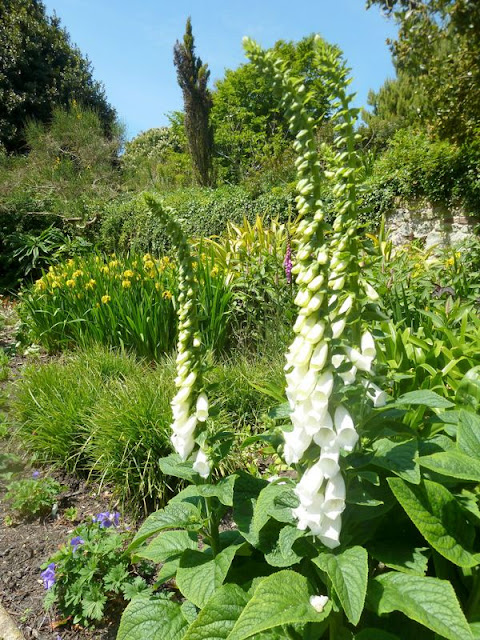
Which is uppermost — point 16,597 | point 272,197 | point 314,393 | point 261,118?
point 261,118

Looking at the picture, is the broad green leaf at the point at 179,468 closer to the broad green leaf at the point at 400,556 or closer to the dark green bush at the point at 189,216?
the broad green leaf at the point at 400,556

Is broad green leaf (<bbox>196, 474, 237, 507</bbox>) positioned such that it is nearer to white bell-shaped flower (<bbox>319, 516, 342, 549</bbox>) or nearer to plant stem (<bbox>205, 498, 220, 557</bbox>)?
plant stem (<bbox>205, 498, 220, 557</bbox>)

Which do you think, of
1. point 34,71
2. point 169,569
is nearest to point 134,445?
point 169,569

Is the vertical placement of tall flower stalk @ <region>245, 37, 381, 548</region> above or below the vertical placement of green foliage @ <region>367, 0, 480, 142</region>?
below

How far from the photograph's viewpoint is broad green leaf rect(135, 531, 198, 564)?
1.70m

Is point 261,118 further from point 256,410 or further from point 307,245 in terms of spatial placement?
point 307,245

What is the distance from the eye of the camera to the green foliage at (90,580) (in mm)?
2031

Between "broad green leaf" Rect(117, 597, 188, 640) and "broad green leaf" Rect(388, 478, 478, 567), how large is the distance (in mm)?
867

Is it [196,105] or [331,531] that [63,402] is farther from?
[196,105]

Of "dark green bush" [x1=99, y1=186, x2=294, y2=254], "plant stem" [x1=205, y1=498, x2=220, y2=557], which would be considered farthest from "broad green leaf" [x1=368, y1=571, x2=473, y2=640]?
"dark green bush" [x1=99, y1=186, x2=294, y2=254]

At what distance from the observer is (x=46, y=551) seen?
8.37 ft

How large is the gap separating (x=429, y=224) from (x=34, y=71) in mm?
17640

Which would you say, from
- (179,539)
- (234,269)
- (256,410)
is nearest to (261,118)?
(234,269)

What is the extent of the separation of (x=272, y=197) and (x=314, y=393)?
8.70 meters
